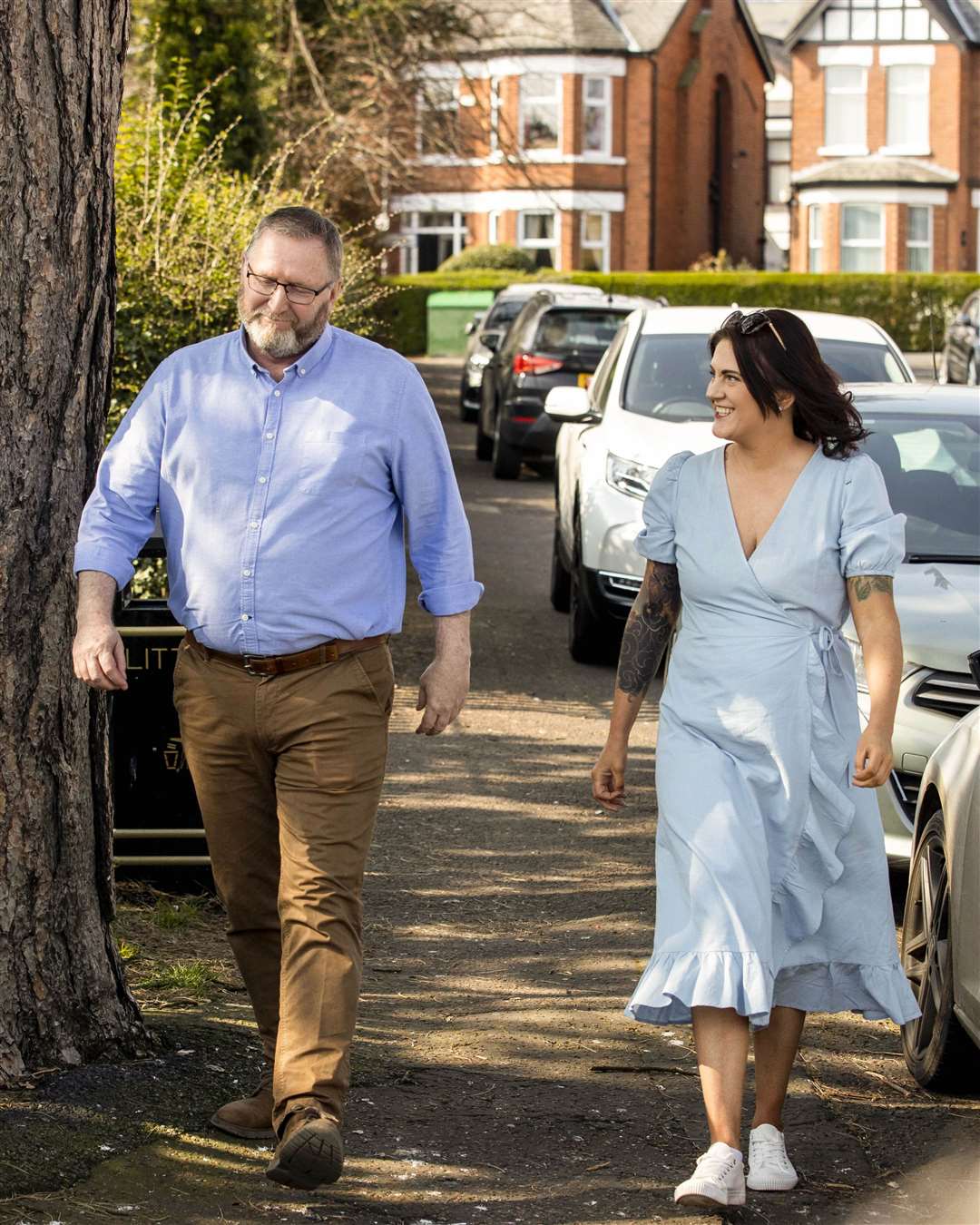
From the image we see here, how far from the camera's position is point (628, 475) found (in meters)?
10.7

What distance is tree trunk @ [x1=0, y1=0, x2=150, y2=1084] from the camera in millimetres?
4566

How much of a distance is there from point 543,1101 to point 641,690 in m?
1.16

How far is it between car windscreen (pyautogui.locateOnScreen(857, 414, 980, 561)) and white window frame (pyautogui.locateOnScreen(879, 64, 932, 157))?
5255cm

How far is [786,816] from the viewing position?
14.5 feet

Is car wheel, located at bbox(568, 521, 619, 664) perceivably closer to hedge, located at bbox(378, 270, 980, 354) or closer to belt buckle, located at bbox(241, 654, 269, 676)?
belt buckle, located at bbox(241, 654, 269, 676)

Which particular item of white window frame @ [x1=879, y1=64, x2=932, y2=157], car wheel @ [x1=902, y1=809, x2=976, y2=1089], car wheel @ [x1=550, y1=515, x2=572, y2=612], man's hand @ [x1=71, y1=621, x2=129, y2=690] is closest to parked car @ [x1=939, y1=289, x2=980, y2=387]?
car wheel @ [x1=550, y1=515, x2=572, y2=612]

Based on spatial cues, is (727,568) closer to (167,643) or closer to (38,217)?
(38,217)

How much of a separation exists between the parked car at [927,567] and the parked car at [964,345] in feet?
58.6

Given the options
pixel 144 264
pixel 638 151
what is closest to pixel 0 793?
pixel 144 264

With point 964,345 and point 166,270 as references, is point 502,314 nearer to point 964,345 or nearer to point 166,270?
point 964,345

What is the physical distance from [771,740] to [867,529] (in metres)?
0.53

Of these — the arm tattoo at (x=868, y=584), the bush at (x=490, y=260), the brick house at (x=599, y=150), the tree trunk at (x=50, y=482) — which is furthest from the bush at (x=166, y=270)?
the brick house at (x=599, y=150)

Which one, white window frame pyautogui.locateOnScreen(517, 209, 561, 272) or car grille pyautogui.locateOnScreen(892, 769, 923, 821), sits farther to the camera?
white window frame pyautogui.locateOnScreen(517, 209, 561, 272)

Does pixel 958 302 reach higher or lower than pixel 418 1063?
higher
